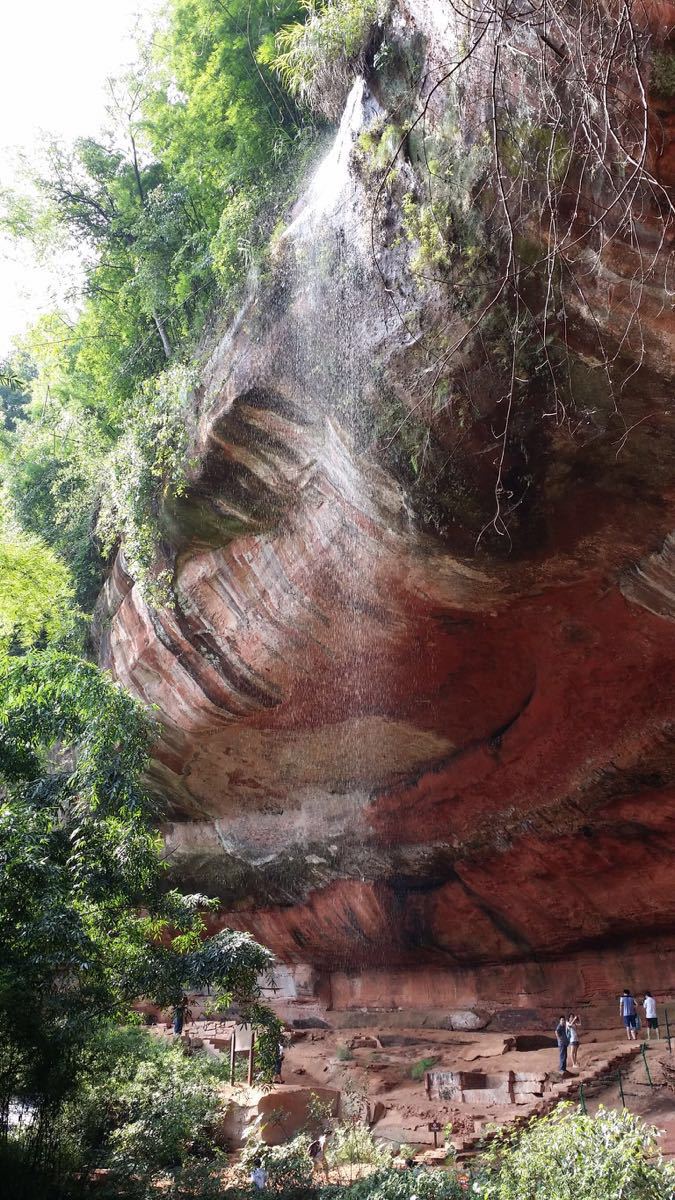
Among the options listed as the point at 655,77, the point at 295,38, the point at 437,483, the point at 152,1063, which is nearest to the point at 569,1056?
the point at 152,1063

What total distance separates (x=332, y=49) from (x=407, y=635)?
6132mm

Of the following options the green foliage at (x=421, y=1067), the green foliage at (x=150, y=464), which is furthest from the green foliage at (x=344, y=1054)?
the green foliage at (x=150, y=464)

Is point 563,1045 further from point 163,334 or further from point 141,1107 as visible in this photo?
point 163,334

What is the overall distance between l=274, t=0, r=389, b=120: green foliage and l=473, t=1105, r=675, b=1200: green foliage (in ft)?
28.9

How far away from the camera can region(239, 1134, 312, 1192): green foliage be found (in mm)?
8086

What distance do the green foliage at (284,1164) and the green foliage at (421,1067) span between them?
4.12m

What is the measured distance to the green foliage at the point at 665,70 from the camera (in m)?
5.17

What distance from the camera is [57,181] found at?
1454cm

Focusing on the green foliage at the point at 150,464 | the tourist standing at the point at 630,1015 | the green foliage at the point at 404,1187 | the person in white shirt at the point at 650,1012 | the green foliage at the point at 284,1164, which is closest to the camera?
the green foliage at the point at 404,1187

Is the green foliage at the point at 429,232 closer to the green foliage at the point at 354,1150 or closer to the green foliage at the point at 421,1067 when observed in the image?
the green foliage at the point at 354,1150

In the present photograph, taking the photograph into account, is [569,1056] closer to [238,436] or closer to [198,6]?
[238,436]

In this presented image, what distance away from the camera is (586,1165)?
17.9ft

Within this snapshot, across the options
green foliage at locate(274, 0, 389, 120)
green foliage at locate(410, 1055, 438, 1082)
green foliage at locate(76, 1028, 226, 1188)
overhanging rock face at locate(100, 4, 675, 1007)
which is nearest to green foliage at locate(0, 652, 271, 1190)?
green foliage at locate(76, 1028, 226, 1188)

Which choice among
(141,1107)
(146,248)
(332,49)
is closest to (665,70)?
(332,49)
